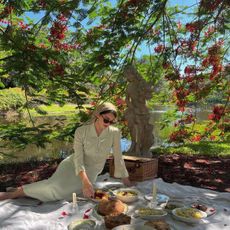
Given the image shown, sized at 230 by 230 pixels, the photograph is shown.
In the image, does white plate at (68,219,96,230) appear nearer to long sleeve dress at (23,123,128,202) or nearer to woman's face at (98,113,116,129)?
long sleeve dress at (23,123,128,202)

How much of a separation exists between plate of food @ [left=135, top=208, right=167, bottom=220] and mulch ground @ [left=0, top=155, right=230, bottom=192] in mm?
1933

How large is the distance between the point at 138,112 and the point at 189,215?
2812 mm

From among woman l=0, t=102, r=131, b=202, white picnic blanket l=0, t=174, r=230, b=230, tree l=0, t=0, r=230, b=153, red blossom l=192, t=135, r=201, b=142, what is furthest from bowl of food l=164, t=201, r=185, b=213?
red blossom l=192, t=135, r=201, b=142

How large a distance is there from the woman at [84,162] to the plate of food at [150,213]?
32.4 inches

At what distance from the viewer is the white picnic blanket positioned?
11.0 feet

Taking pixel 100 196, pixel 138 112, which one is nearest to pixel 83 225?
pixel 100 196

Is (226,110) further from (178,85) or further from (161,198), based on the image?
(161,198)

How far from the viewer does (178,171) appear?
6074 mm

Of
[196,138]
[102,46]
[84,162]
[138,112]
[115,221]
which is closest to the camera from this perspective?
[115,221]

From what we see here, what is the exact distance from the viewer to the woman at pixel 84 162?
4.14 meters

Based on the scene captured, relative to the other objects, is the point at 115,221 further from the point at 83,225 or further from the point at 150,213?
the point at 150,213

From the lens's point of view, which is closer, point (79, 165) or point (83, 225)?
point (83, 225)

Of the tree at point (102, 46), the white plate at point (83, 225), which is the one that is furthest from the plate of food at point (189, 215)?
the tree at point (102, 46)

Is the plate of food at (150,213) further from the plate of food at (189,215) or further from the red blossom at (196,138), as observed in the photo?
the red blossom at (196,138)
